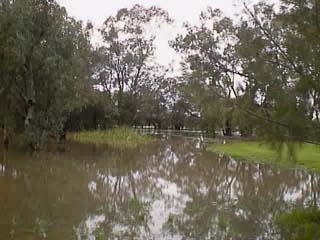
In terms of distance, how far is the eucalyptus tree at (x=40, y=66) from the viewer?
23547 mm

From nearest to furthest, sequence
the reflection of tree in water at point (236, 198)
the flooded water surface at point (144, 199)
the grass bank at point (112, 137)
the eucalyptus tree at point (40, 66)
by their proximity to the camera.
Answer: the flooded water surface at point (144, 199) < the reflection of tree in water at point (236, 198) < the eucalyptus tree at point (40, 66) < the grass bank at point (112, 137)

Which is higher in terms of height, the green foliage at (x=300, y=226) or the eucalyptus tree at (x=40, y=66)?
the eucalyptus tree at (x=40, y=66)

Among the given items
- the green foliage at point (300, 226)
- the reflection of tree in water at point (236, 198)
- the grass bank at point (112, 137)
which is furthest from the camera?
the grass bank at point (112, 137)

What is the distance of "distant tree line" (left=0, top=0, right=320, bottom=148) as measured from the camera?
288 inches

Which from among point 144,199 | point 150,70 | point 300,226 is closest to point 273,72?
point 300,226

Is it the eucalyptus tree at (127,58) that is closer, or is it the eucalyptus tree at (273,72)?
the eucalyptus tree at (273,72)

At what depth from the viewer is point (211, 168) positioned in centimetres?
2161

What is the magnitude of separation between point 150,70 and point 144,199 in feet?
152

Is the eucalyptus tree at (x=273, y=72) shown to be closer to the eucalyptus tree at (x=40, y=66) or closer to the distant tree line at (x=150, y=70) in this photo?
the distant tree line at (x=150, y=70)

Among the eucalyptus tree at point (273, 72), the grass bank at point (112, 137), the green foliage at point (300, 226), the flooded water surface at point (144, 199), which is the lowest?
the flooded water surface at point (144, 199)

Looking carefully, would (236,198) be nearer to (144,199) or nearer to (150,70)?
(144,199)

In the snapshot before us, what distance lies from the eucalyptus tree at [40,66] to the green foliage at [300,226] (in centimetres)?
1755

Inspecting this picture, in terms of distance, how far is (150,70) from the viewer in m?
58.2

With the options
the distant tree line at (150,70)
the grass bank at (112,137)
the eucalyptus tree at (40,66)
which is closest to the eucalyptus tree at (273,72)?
the distant tree line at (150,70)
